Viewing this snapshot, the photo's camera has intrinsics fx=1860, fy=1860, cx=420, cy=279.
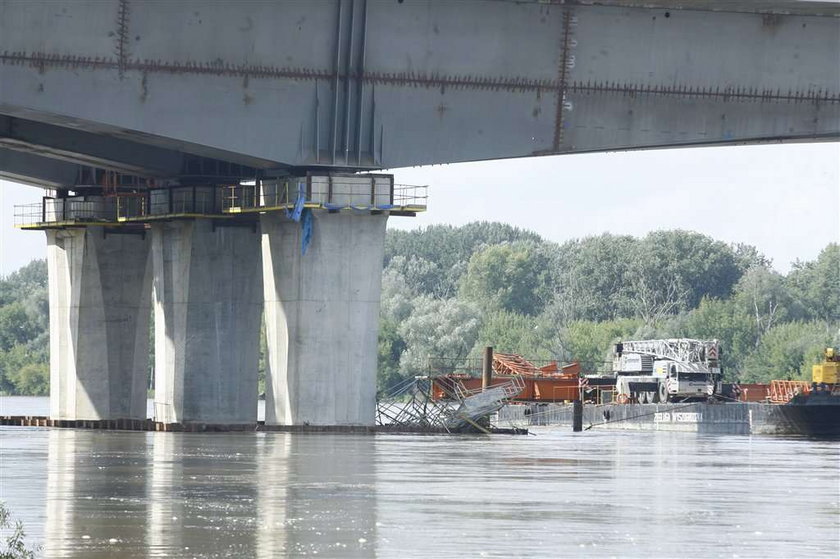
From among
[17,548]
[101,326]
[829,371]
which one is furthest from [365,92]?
[17,548]

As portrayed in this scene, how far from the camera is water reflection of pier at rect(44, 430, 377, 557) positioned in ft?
84.9

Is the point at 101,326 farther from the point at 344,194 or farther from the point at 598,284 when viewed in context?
the point at 598,284

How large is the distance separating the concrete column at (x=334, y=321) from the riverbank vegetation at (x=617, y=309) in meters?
82.9

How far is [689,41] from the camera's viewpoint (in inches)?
2448

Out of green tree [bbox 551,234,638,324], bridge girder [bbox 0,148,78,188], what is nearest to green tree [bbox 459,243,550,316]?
green tree [bbox 551,234,638,324]

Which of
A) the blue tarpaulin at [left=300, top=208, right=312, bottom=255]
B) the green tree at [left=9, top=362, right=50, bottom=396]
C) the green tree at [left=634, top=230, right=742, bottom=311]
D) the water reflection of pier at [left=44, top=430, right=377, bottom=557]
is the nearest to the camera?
the water reflection of pier at [left=44, top=430, right=377, bottom=557]

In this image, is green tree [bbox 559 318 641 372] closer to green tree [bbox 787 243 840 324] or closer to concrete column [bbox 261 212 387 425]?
green tree [bbox 787 243 840 324]

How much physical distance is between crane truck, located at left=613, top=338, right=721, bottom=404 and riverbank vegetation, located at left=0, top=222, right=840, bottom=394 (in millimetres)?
42170

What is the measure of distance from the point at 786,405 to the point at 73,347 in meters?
31.1

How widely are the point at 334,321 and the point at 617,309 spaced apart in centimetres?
12234

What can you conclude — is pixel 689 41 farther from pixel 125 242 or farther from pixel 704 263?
pixel 704 263

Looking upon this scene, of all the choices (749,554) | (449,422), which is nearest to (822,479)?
(749,554)

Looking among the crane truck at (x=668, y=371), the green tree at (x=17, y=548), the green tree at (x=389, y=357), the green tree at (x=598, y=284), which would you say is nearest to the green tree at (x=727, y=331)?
the green tree at (x=598, y=284)

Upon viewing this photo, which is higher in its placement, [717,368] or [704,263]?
[704,263]
